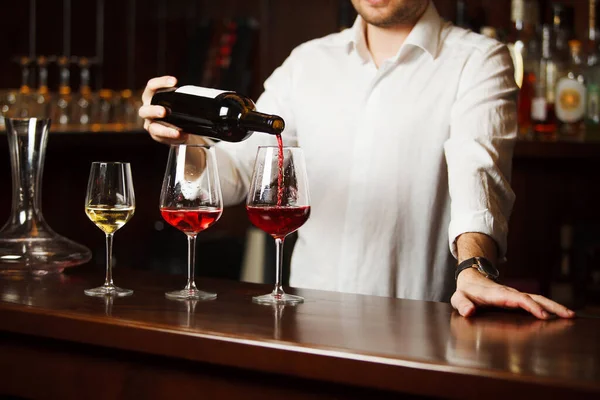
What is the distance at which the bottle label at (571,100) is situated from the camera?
11.0 feet

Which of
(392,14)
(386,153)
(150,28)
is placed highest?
(150,28)

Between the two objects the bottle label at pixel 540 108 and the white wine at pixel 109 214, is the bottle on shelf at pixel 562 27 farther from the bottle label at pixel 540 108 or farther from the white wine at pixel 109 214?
the white wine at pixel 109 214

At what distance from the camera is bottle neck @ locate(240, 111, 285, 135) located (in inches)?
58.3

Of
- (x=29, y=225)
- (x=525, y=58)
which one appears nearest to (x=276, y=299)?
(x=29, y=225)

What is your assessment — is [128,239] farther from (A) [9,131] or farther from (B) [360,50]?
(A) [9,131]

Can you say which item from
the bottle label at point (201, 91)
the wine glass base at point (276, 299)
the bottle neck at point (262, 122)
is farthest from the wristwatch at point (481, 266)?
the bottle label at point (201, 91)

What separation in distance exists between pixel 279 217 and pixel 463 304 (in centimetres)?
31

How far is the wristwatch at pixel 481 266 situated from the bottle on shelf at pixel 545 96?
197 cm

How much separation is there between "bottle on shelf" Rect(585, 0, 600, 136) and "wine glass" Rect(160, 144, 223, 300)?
88.8 inches

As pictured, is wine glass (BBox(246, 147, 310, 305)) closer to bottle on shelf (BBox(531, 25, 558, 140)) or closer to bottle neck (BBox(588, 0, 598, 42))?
bottle on shelf (BBox(531, 25, 558, 140))

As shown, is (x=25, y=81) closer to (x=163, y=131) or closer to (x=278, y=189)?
(x=163, y=131)

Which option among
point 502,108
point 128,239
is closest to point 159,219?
point 128,239

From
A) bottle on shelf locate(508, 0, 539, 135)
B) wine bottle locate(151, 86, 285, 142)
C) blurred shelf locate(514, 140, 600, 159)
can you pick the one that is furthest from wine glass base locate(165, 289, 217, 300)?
A: bottle on shelf locate(508, 0, 539, 135)

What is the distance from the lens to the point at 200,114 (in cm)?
162
